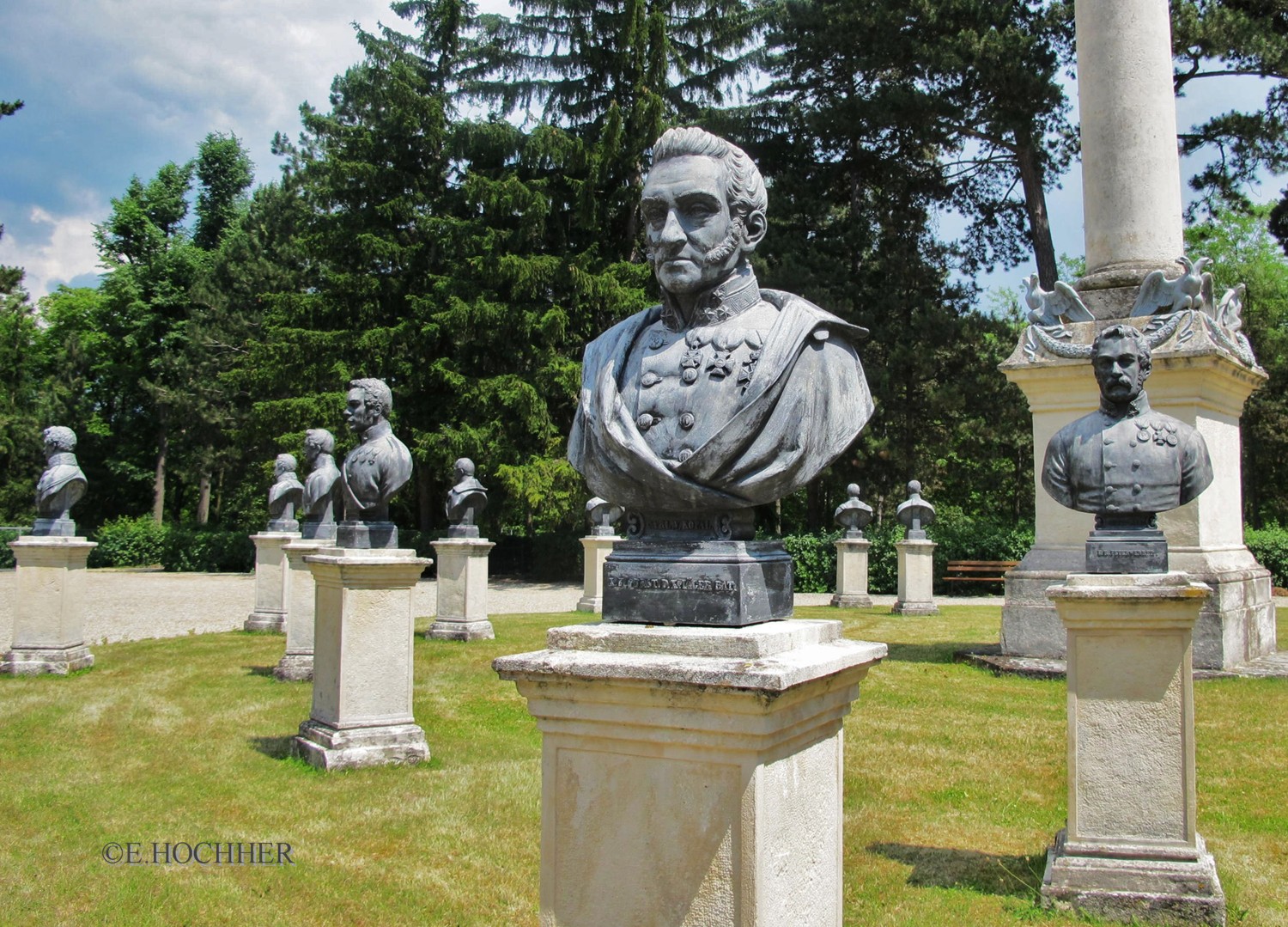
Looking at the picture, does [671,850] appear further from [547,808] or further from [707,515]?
[707,515]

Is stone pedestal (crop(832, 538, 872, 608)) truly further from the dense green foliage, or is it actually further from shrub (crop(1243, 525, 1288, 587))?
shrub (crop(1243, 525, 1288, 587))

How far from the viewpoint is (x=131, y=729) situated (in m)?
7.84

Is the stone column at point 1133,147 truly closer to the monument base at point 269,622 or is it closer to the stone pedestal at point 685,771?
the stone pedestal at point 685,771

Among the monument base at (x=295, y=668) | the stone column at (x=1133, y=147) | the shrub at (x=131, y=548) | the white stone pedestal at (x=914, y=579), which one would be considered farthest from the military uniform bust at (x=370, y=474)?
the shrub at (x=131, y=548)

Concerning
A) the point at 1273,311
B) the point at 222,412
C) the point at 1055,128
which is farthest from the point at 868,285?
the point at 222,412

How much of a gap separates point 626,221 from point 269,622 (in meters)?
16.3

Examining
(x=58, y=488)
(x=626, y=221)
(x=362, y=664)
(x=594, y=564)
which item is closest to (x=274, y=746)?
(x=362, y=664)

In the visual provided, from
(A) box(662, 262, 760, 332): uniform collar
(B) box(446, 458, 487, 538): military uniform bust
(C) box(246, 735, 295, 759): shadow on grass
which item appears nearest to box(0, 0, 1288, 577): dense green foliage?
(B) box(446, 458, 487, 538): military uniform bust

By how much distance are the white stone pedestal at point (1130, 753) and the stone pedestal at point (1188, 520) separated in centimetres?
400

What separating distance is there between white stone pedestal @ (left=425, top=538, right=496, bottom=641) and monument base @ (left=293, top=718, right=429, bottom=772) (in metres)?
6.10

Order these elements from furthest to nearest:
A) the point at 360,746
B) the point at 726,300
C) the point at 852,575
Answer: the point at 852,575 < the point at 360,746 < the point at 726,300

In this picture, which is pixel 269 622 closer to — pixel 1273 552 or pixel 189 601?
pixel 189 601

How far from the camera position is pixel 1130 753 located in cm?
450

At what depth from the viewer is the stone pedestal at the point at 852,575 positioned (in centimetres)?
1870
